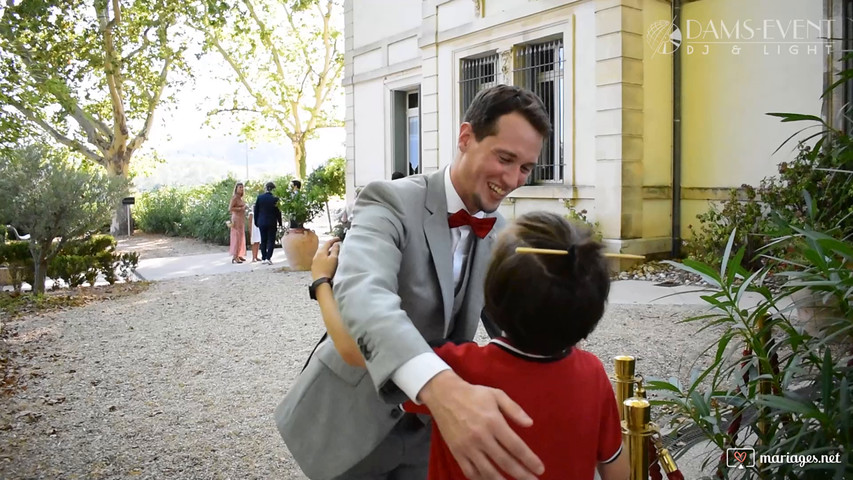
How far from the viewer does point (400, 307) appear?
5.01 feet

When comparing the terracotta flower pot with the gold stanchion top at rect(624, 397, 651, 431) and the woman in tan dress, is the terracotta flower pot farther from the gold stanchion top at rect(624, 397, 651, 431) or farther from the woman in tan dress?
the gold stanchion top at rect(624, 397, 651, 431)

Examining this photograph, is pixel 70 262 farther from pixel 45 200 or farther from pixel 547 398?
pixel 547 398

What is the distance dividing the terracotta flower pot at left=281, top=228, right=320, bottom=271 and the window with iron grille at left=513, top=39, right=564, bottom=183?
4.61 meters

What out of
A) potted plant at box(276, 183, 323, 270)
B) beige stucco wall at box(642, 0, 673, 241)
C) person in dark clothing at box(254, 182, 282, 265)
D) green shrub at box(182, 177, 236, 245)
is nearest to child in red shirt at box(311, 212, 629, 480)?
beige stucco wall at box(642, 0, 673, 241)

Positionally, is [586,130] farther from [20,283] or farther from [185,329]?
[20,283]

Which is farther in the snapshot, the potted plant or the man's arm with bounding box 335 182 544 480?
the potted plant

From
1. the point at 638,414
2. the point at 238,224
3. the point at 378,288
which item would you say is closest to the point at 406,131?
the point at 238,224

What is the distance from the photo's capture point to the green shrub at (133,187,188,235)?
2403cm

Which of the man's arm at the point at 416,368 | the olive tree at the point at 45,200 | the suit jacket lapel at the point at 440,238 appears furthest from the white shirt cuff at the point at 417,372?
the olive tree at the point at 45,200

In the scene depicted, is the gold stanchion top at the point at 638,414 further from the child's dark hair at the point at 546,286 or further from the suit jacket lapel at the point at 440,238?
the suit jacket lapel at the point at 440,238

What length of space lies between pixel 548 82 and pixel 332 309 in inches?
393

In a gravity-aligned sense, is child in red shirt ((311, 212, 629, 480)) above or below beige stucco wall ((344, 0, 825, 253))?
below

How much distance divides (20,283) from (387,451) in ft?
35.8

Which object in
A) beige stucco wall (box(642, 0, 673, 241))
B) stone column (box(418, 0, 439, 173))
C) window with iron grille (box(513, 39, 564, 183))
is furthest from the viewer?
stone column (box(418, 0, 439, 173))
